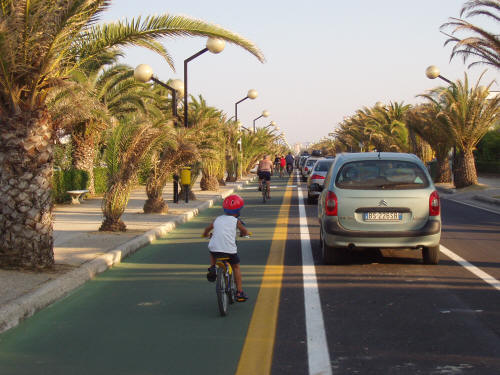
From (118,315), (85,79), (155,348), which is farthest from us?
(85,79)

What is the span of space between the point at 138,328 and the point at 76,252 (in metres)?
4.57

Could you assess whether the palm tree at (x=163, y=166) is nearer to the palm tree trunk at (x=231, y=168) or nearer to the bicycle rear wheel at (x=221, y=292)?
the bicycle rear wheel at (x=221, y=292)

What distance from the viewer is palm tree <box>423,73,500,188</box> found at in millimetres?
28938

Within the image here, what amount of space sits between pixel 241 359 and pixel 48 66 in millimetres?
5251

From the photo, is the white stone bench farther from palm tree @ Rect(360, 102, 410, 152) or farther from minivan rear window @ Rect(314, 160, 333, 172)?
palm tree @ Rect(360, 102, 410, 152)

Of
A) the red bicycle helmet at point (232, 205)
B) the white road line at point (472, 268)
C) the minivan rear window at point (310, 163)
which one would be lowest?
the white road line at point (472, 268)

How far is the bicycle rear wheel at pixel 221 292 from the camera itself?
6555mm

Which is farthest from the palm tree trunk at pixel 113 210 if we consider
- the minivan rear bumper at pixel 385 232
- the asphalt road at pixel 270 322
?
the minivan rear bumper at pixel 385 232

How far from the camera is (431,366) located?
501 centimetres

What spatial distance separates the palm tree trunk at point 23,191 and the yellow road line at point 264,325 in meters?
3.05

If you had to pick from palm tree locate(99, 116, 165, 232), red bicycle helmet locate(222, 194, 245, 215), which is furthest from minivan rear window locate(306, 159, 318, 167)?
red bicycle helmet locate(222, 194, 245, 215)

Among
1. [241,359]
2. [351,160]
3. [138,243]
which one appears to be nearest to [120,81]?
[138,243]

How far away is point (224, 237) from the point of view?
698cm

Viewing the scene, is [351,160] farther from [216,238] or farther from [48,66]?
[48,66]
